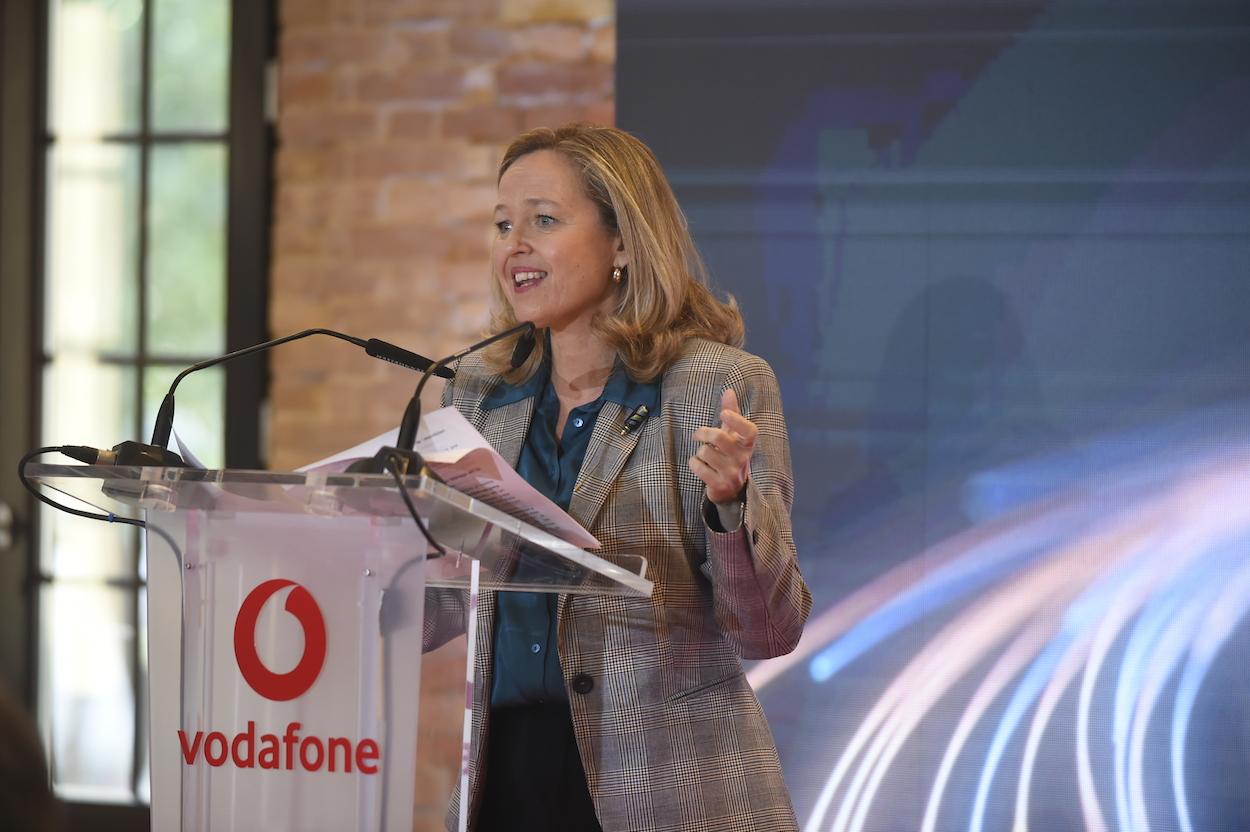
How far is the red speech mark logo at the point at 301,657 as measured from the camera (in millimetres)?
1178

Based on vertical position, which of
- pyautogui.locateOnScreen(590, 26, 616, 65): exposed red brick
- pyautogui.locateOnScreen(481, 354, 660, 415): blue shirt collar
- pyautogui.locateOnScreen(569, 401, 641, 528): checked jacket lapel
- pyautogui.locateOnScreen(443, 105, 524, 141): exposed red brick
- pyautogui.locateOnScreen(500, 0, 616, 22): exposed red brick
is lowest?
pyautogui.locateOnScreen(569, 401, 641, 528): checked jacket lapel

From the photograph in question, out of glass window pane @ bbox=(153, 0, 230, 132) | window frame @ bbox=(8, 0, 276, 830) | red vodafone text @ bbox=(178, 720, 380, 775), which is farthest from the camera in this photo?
glass window pane @ bbox=(153, 0, 230, 132)

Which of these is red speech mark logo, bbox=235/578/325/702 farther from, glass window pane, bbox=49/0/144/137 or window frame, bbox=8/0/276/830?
glass window pane, bbox=49/0/144/137

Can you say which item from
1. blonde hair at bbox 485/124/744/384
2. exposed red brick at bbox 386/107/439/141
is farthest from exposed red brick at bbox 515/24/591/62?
blonde hair at bbox 485/124/744/384

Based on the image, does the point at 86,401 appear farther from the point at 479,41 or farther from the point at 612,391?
the point at 612,391

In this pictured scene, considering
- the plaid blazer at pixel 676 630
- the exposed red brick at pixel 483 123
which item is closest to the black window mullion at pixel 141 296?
the exposed red brick at pixel 483 123

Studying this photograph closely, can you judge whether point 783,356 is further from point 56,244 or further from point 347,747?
point 56,244

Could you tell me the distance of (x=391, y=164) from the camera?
3107mm

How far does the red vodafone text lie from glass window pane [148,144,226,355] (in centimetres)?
224

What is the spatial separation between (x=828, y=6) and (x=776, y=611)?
5.64ft

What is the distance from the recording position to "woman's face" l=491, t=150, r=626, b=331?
1.75m

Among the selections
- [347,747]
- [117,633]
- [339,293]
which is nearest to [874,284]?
[339,293]

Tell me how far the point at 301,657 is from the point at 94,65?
277 cm

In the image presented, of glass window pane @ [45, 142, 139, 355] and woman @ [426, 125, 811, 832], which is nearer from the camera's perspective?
woman @ [426, 125, 811, 832]
